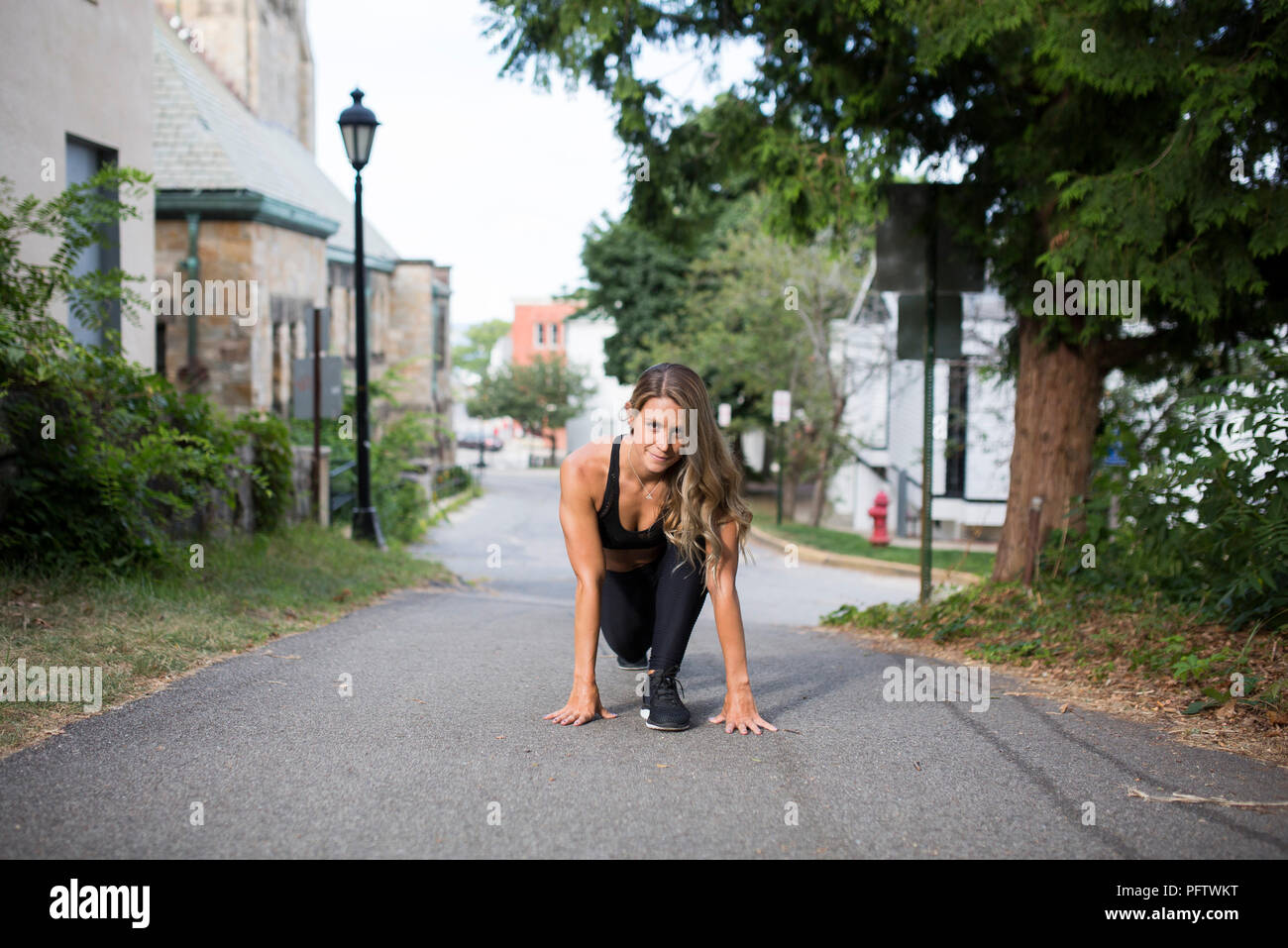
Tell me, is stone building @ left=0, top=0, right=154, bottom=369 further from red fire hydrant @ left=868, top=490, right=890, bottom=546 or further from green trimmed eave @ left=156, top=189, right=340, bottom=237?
red fire hydrant @ left=868, top=490, right=890, bottom=546

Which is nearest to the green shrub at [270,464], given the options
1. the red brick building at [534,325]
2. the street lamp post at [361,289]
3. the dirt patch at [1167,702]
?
the street lamp post at [361,289]

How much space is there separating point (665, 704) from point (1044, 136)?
496 centimetres

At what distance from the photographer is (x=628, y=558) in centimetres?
474

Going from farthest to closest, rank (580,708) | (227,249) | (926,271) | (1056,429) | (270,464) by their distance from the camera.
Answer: (227,249) < (270,464) < (926,271) < (1056,429) < (580,708)

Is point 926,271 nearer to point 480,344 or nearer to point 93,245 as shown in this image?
point 93,245

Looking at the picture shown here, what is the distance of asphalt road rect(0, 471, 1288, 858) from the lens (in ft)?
10.6

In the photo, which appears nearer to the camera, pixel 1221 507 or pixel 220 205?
pixel 1221 507

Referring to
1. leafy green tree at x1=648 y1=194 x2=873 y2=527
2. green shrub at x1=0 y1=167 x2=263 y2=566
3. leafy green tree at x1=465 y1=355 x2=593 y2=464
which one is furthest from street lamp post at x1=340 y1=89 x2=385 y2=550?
leafy green tree at x1=465 y1=355 x2=593 y2=464

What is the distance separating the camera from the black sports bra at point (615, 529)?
442 centimetres

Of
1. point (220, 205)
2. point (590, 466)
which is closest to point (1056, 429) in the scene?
point (590, 466)

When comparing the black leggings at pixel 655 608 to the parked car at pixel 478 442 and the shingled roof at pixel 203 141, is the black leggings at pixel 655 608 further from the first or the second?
the parked car at pixel 478 442

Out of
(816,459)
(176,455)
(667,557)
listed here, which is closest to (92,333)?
(176,455)

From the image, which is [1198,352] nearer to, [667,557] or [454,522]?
[667,557]
